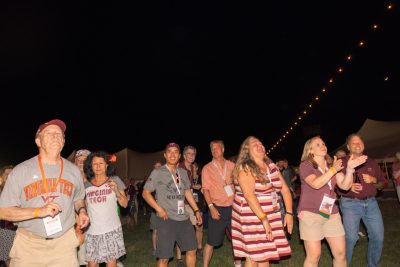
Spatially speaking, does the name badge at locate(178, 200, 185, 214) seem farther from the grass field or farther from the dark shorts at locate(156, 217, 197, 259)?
the grass field

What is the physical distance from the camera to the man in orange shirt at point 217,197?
585cm

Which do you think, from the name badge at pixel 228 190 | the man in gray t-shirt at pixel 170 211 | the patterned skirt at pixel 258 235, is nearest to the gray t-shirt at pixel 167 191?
the man in gray t-shirt at pixel 170 211

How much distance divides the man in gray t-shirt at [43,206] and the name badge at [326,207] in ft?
9.22

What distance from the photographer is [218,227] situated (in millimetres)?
5895

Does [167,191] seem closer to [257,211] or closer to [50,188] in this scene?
[257,211]

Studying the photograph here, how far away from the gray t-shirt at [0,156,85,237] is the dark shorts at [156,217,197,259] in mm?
1739

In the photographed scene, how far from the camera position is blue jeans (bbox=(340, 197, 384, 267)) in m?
5.11

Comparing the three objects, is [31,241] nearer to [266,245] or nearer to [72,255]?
[72,255]

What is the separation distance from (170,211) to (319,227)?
2011 millimetres

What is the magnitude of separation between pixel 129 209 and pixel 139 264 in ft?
20.5

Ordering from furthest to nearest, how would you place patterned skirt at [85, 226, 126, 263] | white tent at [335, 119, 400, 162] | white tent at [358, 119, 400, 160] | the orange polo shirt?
white tent at [358, 119, 400, 160] < white tent at [335, 119, 400, 162] < the orange polo shirt < patterned skirt at [85, 226, 126, 263]

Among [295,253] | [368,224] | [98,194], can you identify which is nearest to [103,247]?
[98,194]

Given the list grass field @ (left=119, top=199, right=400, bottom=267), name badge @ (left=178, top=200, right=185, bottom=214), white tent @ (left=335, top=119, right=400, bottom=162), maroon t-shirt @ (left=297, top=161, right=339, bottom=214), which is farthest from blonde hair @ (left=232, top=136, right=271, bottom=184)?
white tent @ (left=335, top=119, right=400, bottom=162)

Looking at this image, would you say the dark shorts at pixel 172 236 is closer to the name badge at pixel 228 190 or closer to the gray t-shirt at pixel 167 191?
the gray t-shirt at pixel 167 191
